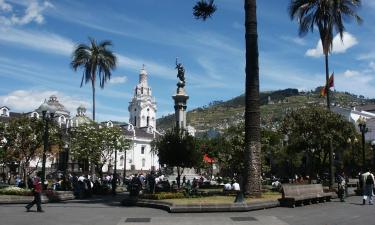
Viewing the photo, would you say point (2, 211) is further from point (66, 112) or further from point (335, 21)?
point (66, 112)

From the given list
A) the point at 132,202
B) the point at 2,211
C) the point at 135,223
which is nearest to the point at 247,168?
the point at 132,202

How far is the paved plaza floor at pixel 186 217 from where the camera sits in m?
14.5

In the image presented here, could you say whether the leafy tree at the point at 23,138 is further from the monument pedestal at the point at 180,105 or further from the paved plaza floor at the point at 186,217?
the paved plaza floor at the point at 186,217

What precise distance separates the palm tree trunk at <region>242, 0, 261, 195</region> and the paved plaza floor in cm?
196

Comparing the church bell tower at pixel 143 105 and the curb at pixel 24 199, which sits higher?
the church bell tower at pixel 143 105

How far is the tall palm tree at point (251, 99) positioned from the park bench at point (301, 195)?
1.17 meters

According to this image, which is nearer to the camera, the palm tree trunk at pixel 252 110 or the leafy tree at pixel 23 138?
the palm tree trunk at pixel 252 110

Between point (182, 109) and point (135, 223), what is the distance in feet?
99.6

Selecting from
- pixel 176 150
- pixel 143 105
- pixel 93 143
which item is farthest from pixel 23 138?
pixel 143 105

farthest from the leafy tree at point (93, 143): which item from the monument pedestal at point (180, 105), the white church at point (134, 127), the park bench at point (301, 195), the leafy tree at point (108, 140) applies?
the park bench at point (301, 195)

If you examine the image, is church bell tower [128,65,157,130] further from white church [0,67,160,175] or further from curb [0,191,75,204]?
curb [0,191,75,204]

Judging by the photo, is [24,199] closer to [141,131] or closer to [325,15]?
[325,15]

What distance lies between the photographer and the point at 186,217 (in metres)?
15.5

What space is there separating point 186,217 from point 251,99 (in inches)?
264
